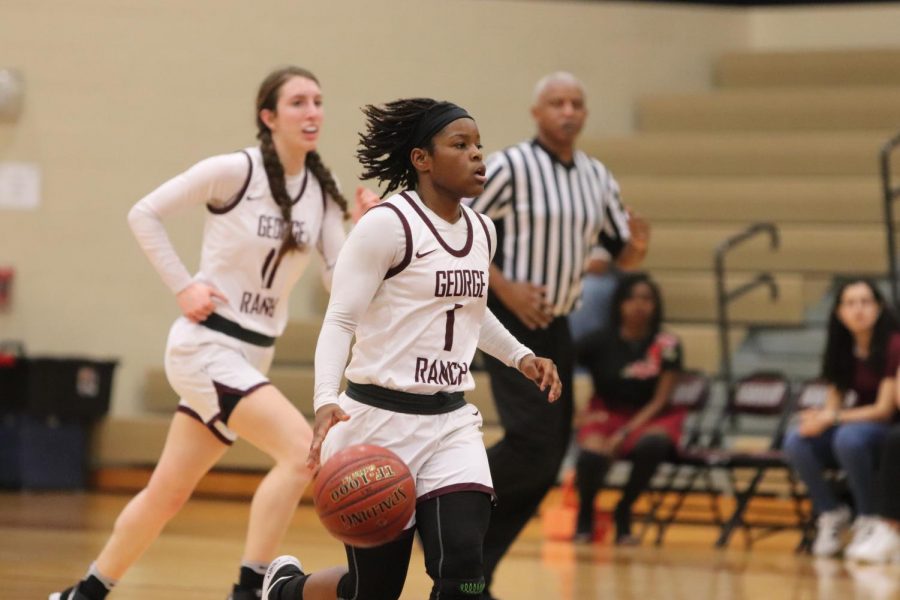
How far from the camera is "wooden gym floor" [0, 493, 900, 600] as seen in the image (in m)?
6.51

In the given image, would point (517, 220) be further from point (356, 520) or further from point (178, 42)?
point (178, 42)

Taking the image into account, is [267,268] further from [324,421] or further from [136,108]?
[136,108]

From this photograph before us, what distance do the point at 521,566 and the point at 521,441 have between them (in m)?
1.83

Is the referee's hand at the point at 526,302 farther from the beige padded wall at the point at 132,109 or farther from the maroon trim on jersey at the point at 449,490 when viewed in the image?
the beige padded wall at the point at 132,109

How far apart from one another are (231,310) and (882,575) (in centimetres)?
382

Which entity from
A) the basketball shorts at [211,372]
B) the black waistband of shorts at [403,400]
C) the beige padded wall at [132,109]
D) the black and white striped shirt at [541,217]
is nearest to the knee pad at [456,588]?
the black waistband of shorts at [403,400]

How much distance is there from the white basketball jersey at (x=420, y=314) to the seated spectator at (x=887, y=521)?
4.55 meters

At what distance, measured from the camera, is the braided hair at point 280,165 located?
17.7ft

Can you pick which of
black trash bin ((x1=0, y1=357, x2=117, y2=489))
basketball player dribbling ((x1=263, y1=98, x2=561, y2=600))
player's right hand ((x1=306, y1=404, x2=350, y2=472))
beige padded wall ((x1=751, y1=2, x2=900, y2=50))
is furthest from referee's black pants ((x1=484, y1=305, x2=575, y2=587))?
beige padded wall ((x1=751, y1=2, x2=900, y2=50))

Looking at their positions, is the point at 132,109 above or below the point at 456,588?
above

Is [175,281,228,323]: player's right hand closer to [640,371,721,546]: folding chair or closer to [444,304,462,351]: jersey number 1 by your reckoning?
[444,304,462,351]: jersey number 1

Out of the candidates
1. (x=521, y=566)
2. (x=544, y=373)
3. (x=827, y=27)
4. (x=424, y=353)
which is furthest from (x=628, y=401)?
(x=827, y=27)

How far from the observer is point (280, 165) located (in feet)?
17.9

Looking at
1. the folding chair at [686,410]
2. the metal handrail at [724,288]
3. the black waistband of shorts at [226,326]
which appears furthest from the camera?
the metal handrail at [724,288]
